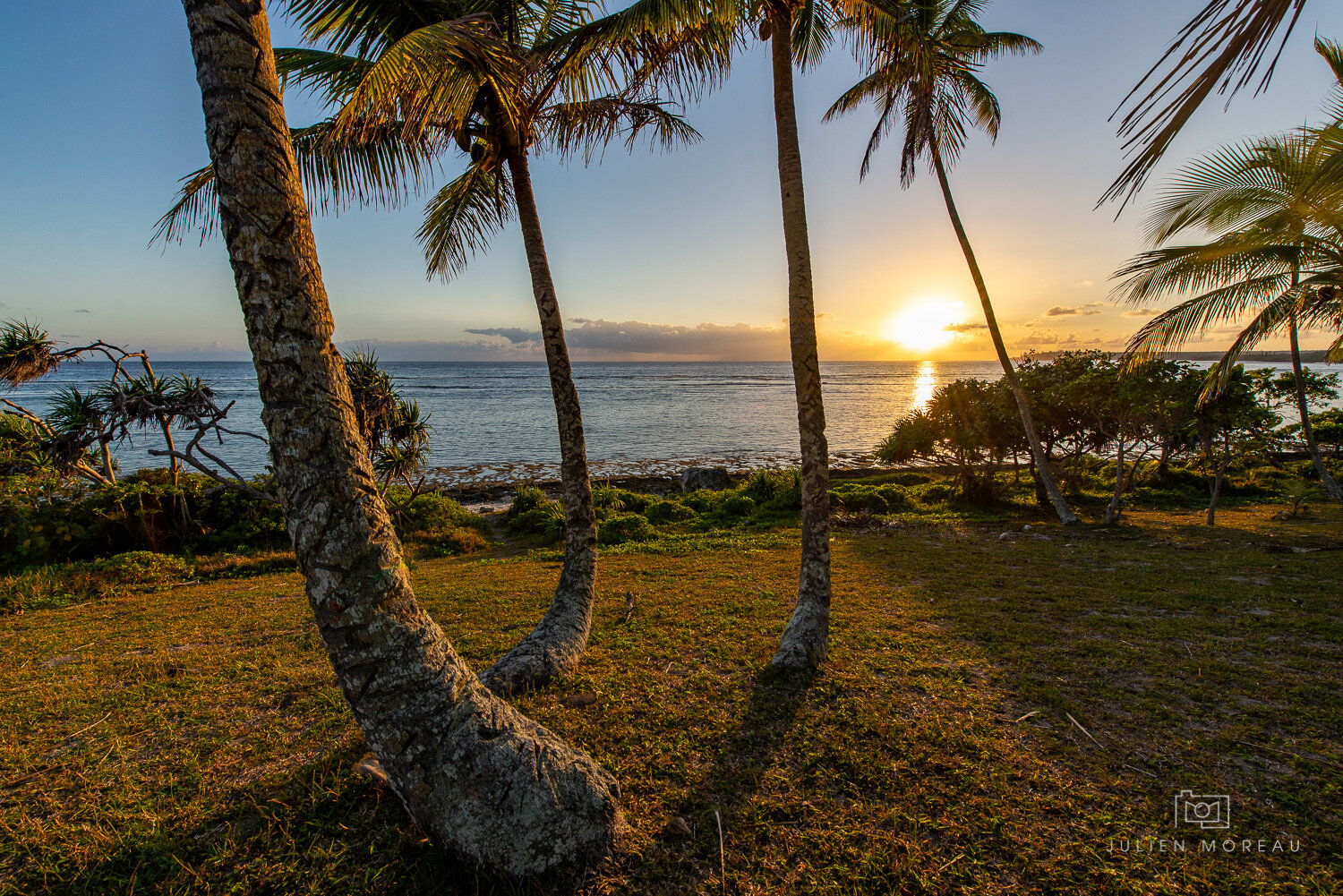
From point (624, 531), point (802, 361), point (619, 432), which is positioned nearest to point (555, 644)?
point (802, 361)

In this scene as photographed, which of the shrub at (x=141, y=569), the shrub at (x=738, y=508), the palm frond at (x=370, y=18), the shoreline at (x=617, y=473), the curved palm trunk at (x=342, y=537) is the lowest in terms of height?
the shoreline at (x=617, y=473)

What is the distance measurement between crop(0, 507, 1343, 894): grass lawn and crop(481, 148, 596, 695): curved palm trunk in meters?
0.43

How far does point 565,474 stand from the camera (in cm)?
484

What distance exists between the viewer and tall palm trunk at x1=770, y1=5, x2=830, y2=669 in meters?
4.52

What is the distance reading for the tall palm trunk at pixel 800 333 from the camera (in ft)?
14.8

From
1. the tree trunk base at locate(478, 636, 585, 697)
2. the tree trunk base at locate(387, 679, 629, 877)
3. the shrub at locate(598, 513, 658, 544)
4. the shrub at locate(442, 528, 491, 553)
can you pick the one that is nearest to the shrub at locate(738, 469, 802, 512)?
the shrub at locate(598, 513, 658, 544)

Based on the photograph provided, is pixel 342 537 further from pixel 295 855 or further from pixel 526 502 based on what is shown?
pixel 526 502

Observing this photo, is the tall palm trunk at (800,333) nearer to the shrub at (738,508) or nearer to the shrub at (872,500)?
the shrub at (738,508)

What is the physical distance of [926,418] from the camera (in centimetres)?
1520

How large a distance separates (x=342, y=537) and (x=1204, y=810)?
4.64 metres

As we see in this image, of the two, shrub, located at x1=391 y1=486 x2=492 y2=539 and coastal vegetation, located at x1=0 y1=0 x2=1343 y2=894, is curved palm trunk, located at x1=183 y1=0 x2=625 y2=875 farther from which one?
shrub, located at x1=391 y1=486 x2=492 y2=539

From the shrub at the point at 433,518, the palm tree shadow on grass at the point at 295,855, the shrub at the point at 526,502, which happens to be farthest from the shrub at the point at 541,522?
the palm tree shadow on grass at the point at 295,855

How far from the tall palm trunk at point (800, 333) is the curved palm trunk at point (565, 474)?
179 centimetres

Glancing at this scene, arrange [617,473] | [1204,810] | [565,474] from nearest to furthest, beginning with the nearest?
[1204,810] → [565,474] → [617,473]
